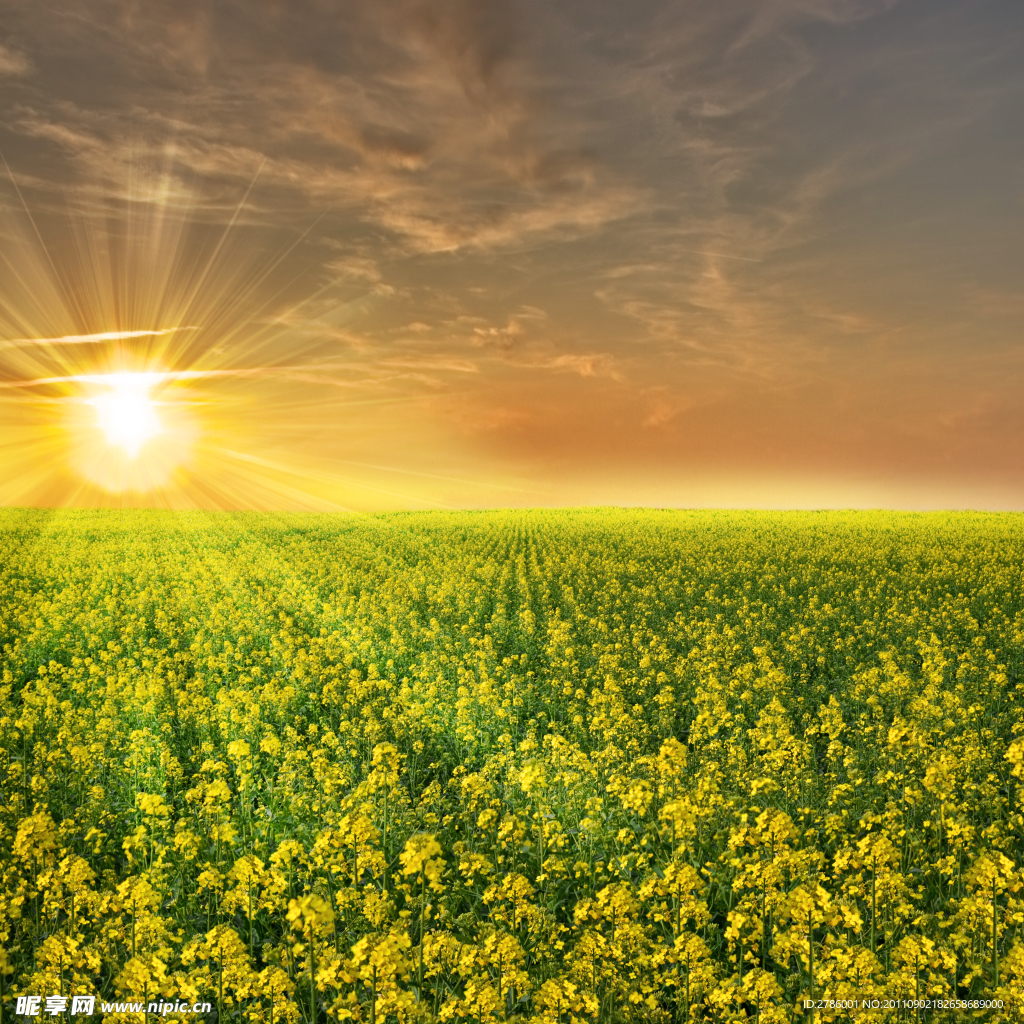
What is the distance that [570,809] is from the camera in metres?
8.80

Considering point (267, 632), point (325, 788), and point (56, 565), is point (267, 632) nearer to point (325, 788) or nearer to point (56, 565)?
point (325, 788)

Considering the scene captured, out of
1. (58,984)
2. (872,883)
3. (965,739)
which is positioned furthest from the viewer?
(965,739)

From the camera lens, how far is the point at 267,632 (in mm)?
18750

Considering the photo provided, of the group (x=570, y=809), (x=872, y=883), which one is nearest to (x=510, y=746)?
(x=570, y=809)

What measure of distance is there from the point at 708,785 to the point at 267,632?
13832 millimetres

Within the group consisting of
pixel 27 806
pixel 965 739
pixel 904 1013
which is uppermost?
pixel 965 739

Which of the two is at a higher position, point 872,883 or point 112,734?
point 872,883

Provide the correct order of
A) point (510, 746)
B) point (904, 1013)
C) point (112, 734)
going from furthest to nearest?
1. point (112, 734)
2. point (510, 746)
3. point (904, 1013)

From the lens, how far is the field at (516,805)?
5.48m

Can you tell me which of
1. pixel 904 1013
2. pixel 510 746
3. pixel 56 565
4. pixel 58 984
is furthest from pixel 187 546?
pixel 904 1013

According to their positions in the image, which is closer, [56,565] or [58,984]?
[58,984]

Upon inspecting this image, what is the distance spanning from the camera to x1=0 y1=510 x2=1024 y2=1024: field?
5.48 m

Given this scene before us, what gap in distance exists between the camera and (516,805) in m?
8.95

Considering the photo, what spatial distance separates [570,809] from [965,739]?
5.57 meters
